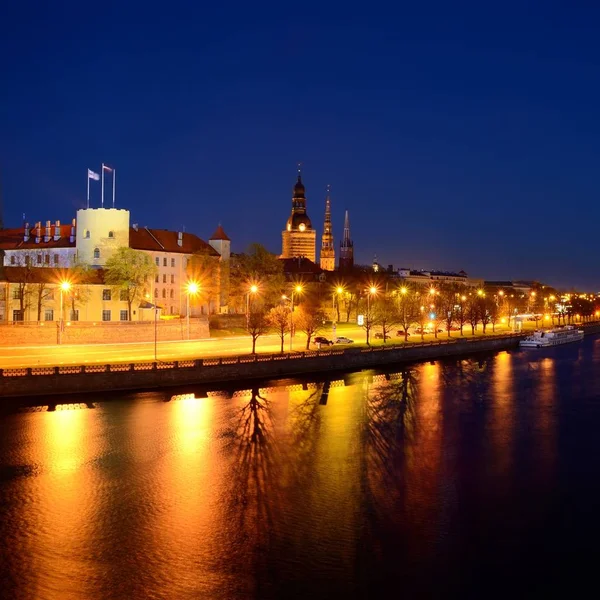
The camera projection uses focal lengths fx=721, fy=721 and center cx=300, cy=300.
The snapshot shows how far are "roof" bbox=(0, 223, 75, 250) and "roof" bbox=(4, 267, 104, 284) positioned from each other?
31.1 ft

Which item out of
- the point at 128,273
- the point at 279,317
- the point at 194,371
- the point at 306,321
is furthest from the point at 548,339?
the point at 194,371

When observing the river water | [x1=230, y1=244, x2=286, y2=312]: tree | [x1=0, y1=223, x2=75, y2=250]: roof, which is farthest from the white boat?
[x1=0, y1=223, x2=75, y2=250]: roof

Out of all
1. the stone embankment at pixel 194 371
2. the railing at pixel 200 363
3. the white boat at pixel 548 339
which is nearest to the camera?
the stone embankment at pixel 194 371

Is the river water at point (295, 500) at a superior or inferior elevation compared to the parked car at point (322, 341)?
inferior

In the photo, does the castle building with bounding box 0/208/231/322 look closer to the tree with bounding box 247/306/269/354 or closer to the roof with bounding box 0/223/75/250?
the roof with bounding box 0/223/75/250

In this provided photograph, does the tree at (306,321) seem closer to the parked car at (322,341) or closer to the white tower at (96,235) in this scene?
the parked car at (322,341)

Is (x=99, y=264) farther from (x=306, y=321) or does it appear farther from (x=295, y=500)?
(x=295, y=500)

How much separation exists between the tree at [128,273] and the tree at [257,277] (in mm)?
12275

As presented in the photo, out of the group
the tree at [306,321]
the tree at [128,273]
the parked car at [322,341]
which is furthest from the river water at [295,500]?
the tree at [128,273]

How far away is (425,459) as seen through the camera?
103 ft

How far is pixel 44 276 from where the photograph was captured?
6281 centimetres

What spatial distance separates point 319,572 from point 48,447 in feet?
55.0

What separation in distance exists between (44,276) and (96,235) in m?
10.2

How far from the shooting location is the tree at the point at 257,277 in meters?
76.5
